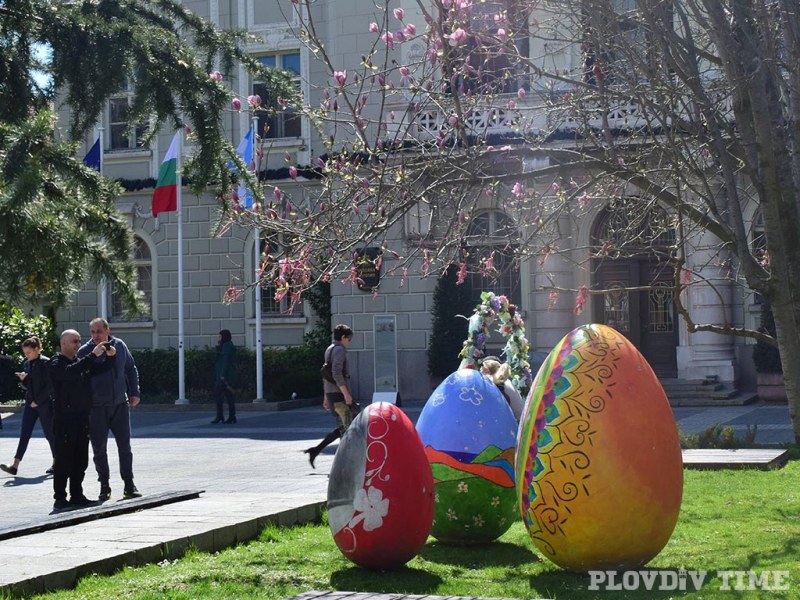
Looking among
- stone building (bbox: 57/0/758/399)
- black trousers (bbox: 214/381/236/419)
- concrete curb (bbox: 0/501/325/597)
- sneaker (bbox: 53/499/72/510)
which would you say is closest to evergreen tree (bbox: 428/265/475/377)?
stone building (bbox: 57/0/758/399)

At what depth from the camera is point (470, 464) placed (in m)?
9.47

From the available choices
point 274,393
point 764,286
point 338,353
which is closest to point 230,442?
point 338,353

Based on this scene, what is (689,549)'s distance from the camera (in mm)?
8875

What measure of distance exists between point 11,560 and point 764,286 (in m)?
7.39

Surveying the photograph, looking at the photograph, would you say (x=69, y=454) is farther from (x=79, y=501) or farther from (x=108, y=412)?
(x=108, y=412)

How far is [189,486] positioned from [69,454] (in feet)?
7.18

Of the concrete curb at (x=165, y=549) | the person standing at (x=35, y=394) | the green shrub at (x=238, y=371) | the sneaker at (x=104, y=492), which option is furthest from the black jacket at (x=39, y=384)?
the green shrub at (x=238, y=371)

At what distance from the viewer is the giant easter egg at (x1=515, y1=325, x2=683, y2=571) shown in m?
7.62

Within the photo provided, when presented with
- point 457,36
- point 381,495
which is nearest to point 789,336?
point 457,36

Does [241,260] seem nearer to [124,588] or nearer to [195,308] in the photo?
[195,308]

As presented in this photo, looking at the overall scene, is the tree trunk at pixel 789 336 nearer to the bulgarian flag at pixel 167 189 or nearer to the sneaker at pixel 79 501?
the sneaker at pixel 79 501

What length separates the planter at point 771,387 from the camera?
25.3 metres

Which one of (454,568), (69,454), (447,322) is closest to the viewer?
(454,568)
